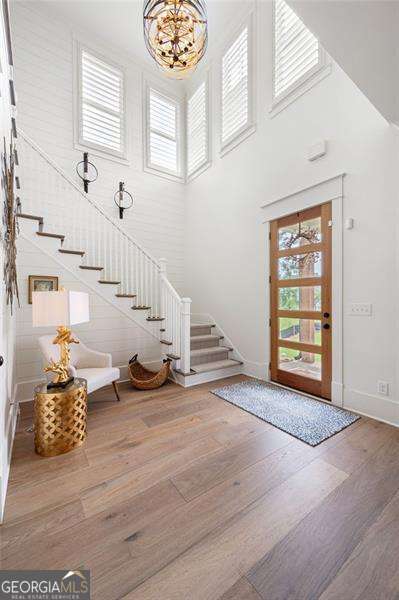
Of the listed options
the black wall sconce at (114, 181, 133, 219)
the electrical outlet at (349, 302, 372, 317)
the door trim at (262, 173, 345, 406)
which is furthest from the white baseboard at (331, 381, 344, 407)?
the black wall sconce at (114, 181, 133, 219)

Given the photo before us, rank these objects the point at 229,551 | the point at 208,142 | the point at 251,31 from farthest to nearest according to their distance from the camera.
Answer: the point at 208,142 → the point at 251,31 → the point at 229,551

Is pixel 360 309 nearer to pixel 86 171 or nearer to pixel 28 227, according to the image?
pixel 28 227

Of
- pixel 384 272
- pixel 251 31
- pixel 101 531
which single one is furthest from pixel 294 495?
pixel 251 31

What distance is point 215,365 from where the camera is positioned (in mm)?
3943

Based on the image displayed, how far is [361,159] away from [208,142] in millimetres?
3159

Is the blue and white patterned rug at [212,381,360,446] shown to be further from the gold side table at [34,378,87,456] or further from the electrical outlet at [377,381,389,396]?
the gold side table at [34,378,87,456]

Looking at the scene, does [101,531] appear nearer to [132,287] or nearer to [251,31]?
[132,287]

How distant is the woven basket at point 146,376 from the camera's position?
3.42m

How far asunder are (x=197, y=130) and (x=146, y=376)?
5008 millimetres

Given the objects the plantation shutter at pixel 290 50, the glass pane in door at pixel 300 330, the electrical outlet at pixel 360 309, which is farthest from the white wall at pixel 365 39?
the glass pane in door at pixel 300 330

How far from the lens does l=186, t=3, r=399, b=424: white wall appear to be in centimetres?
256

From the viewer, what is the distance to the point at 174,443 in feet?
7.16

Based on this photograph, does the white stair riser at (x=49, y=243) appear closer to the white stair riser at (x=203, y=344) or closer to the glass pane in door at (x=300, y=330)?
the white stair riser at (x=203, y=344)

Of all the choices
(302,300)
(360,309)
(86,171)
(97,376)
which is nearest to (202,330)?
(302,300)
